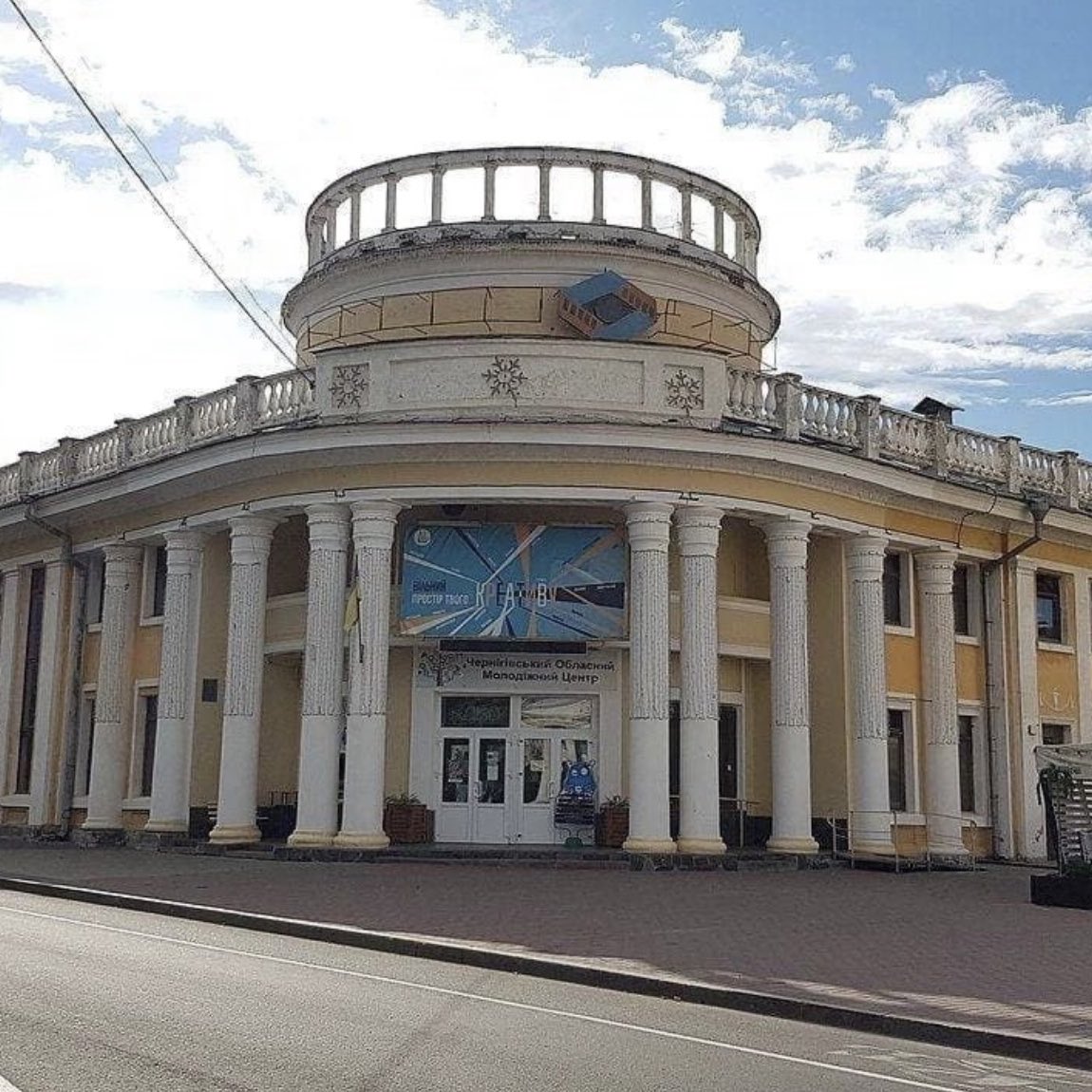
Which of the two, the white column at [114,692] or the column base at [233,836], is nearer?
the column base at [233,836]

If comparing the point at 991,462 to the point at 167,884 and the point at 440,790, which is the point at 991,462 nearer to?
the point at 440,790

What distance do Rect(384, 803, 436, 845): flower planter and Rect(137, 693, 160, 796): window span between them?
226 inches

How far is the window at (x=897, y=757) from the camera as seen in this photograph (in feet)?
80.0

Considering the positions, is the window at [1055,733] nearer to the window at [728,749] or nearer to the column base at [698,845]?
the window at [728,749]

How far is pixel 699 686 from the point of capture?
69.1 ft

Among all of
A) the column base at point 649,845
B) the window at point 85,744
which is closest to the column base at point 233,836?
the column base at point 649,845

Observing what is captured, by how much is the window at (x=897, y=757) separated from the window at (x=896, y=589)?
5.33 feet

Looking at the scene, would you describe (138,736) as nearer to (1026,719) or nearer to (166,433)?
(166,433)

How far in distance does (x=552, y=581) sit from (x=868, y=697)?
553 centimetres

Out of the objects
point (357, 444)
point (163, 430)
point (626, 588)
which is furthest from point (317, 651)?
point (163, 430)

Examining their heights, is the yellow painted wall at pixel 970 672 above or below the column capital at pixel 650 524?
below

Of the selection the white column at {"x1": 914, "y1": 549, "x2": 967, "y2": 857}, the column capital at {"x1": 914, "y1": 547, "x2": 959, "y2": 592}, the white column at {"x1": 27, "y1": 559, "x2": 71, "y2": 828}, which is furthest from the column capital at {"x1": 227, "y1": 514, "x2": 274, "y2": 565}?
the white column at {"x1": 914, "y1": 549, "x2": 967, "y2": 857}

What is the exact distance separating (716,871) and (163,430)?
491 inches

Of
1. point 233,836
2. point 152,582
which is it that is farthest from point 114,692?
point 233,836
